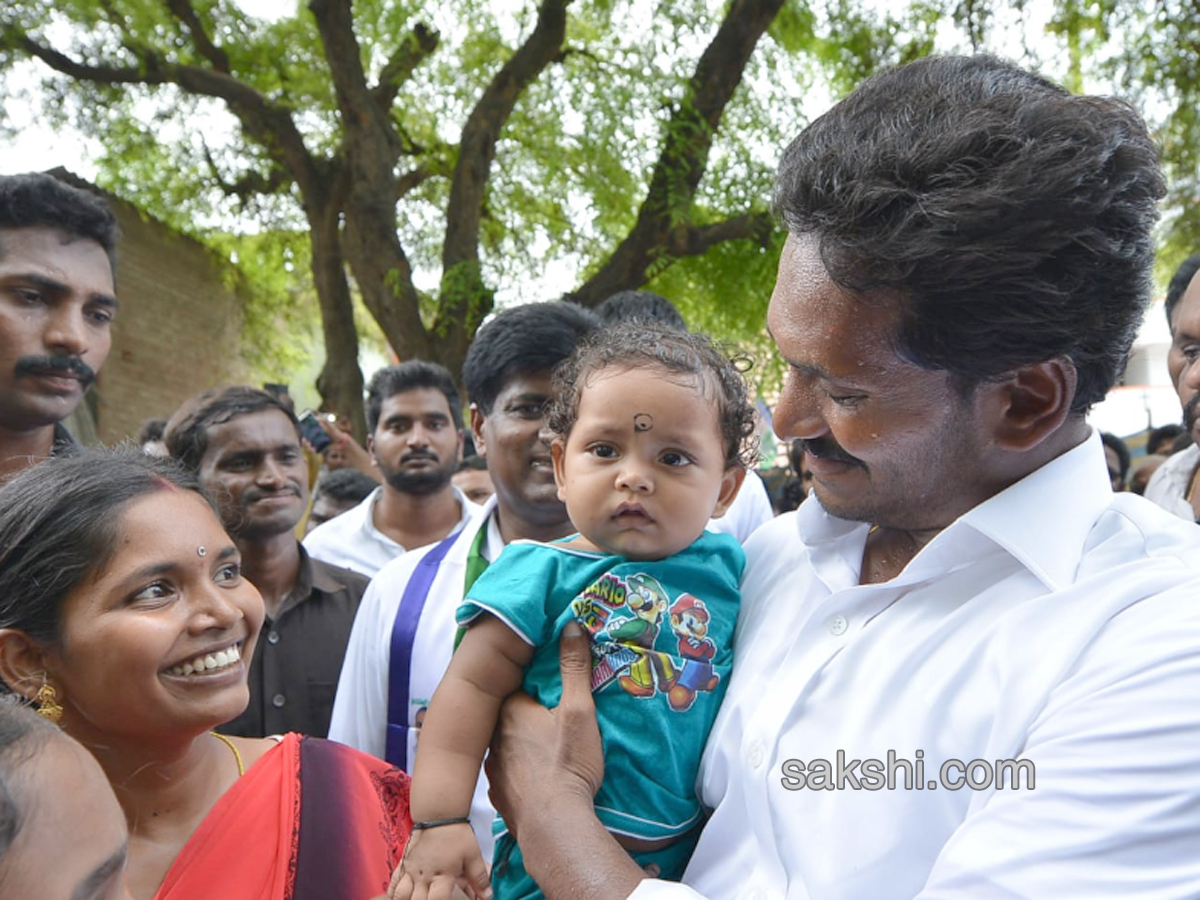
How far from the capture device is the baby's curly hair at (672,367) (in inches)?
A: 87.0

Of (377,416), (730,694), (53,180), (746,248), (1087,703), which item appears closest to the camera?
(1087,703)

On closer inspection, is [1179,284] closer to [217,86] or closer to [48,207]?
[48,207]

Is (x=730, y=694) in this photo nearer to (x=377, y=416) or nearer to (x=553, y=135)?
(x=377, y=416)

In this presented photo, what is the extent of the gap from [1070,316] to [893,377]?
10.3 inches

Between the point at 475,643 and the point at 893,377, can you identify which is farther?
the point at 475,643

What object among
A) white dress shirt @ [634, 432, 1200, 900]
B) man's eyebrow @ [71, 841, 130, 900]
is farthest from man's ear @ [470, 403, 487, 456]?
man's eyebrow @ [71, 841, 130, 900]

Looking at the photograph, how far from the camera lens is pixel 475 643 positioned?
79.1 inches

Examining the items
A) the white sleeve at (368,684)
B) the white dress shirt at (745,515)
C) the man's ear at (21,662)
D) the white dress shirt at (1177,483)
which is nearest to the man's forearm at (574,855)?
the man's ear at (21,662)

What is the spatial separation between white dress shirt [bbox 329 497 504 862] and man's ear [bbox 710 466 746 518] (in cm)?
84

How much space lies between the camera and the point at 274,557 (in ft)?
12.2

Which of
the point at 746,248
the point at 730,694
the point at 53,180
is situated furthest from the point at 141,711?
the point at 746,248

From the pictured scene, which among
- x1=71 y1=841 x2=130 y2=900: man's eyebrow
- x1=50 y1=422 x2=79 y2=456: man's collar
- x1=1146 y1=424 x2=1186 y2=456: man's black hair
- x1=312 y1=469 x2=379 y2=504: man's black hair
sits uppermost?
x1=1146 y1=424 x2=1186 y2=456: man's black hair

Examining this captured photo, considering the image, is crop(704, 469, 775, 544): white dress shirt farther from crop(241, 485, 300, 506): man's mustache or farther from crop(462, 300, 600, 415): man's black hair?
crop(241, 485, 300, 506): man's mustache

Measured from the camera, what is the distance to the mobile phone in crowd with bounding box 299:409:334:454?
7.02m
